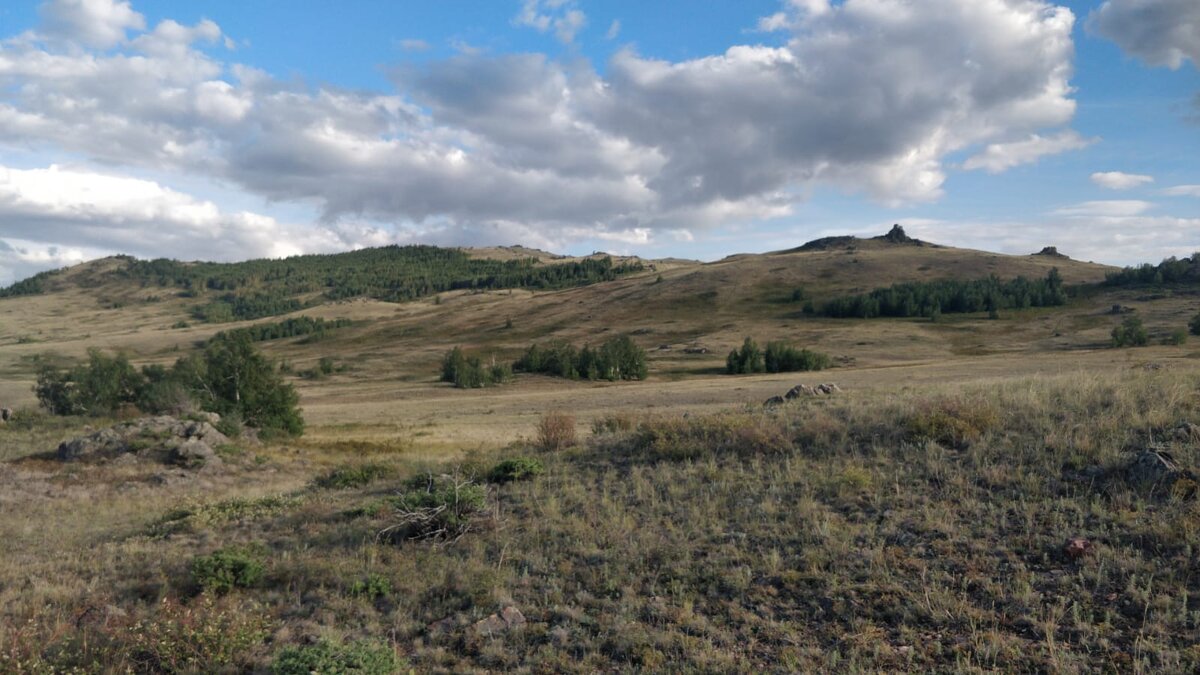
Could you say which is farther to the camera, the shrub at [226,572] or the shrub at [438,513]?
the shrub at [438,513]

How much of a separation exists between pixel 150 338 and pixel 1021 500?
190 metres

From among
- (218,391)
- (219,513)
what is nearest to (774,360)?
(218,391)

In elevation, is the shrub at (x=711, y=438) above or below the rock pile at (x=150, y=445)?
above

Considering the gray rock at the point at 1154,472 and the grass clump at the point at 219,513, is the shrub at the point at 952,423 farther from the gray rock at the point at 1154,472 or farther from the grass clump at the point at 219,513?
the grass clump at the point at 219,513

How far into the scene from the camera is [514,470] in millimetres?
12586

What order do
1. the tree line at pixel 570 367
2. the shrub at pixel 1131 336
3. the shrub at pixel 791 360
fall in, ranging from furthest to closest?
the shrub at pixel 791 360
the tree line at pixel 570 367
the shrub at pixel 1131 336

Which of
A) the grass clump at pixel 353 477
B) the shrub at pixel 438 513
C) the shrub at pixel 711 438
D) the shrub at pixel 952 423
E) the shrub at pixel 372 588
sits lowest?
the grass clump at pixel 353 477

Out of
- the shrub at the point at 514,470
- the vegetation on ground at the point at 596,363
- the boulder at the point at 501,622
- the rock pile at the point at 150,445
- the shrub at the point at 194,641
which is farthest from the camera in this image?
the vegetation on ground at the point at 596,363

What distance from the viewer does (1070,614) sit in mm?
5855

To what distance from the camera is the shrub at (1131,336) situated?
7244 cm

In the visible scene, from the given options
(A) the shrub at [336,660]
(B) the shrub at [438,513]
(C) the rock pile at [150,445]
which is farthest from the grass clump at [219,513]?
(C) the rock pile at [150,445]

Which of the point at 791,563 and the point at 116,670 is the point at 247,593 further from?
the point at 791,563

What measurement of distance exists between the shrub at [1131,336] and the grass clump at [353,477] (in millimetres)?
85152

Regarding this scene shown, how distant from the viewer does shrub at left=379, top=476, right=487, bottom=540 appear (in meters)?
9.70
